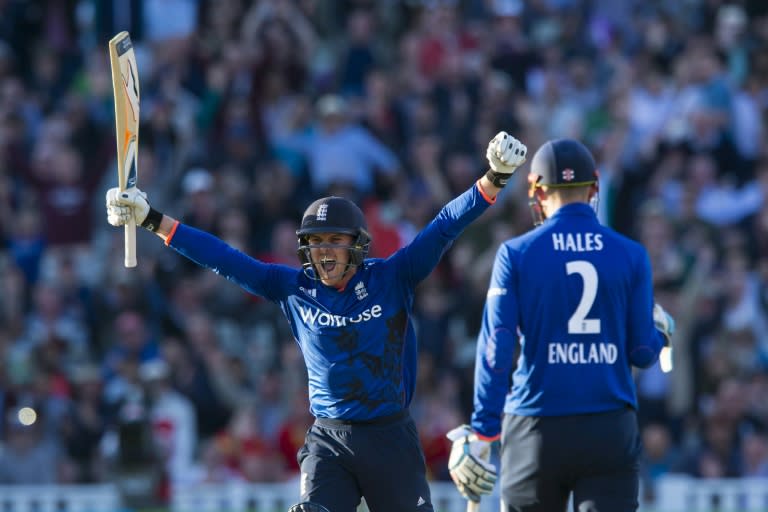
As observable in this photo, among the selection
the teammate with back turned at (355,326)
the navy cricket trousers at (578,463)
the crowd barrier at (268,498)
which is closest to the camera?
the navy cricket trousers at (578,463)

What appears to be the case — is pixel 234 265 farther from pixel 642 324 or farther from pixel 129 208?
pixel 642 324

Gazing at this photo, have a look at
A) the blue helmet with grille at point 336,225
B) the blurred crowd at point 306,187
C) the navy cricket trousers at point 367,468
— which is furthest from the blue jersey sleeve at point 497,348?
the blurred crowd at point 306,187

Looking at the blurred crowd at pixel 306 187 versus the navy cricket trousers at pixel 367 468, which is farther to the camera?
the blurred crowd at pixel 306 187

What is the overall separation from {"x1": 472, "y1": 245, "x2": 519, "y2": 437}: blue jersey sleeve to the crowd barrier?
5058 millimetres

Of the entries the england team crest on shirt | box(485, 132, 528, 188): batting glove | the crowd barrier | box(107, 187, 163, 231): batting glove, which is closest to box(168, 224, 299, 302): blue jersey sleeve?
box(107, 187, 163, 231): batting glove

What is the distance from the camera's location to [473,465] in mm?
7625

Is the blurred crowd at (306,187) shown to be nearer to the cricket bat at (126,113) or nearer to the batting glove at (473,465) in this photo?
the cricket bat at (126,113)

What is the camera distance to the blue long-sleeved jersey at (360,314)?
766cm

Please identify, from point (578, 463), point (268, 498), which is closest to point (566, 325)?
point (578, 463)

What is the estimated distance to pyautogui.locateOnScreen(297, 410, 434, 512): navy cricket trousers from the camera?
7.59m

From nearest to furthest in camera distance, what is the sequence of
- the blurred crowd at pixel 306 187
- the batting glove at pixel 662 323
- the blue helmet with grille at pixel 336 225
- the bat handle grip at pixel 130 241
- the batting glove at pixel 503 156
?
the batting glove at pixel 503 156 → the blue helmet with grille at pixel 336 225 → the bat handle grip at pixel 130 241 → the batting glove at pixel 662 323 → the blurred crowd at pixel 306 187

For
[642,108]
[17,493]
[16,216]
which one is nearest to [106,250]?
[16,216]

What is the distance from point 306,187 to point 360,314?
26.5 ft

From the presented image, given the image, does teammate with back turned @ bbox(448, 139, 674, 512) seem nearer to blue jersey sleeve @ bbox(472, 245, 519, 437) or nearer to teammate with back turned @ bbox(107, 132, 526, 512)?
blue jersey sleeve @ bbox(472, 245, 519, 437)
